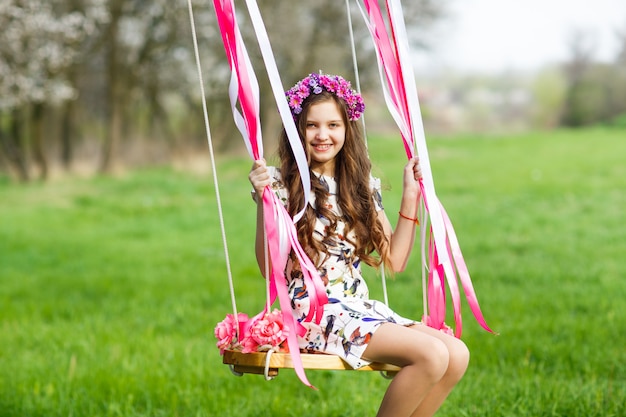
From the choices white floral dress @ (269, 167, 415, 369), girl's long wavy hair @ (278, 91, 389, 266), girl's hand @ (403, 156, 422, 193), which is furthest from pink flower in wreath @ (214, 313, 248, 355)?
girl's hand @ (403, 156, 422, 193)

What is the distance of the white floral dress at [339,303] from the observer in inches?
109

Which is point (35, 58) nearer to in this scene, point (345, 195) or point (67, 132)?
point (67, 132)

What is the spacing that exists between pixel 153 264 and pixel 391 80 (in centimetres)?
590

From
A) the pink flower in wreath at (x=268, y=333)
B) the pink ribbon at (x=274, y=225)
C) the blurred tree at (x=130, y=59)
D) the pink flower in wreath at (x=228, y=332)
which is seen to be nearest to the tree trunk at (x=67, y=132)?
the blurred tree at (x=130, y=59)

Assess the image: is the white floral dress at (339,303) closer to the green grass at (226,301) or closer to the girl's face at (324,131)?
the girl's face at (324,131)

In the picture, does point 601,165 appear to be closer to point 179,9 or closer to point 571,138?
point 571,138

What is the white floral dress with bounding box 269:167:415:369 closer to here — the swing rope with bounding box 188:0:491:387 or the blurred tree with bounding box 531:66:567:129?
the swing rope with bounding box 188:0:491:387

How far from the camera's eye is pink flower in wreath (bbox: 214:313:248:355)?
2.81 m

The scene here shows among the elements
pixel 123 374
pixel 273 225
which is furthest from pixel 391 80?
pixel 123 374

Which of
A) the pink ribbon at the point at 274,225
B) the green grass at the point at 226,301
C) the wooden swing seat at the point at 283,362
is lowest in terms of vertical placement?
the green grass at the point at 226,301

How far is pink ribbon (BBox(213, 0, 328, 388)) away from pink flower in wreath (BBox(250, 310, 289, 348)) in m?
0.03

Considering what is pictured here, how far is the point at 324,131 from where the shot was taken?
121 inches

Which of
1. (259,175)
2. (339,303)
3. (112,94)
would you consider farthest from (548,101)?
(259,175)

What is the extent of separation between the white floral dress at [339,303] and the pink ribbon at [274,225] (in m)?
0.06
